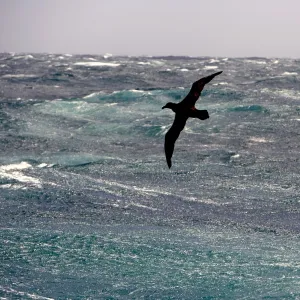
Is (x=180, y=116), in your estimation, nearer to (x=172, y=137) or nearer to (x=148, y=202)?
(x=172, y=137)

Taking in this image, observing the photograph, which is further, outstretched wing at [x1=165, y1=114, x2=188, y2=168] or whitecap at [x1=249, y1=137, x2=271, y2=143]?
whitecap at [x1=249, y1=137, x2=271, y2=143]

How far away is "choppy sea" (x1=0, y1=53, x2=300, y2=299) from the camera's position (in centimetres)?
2886

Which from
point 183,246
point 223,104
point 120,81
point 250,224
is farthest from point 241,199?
point 120,81

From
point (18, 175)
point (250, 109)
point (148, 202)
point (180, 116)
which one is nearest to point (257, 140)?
point (250, 109)

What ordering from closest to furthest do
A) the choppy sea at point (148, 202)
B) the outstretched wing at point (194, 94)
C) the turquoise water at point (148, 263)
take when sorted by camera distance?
1. the outstretched wing at point (194, 94)
2. the turquoise water at point (148, 263)
3. the choppy sea at point (148, 202)

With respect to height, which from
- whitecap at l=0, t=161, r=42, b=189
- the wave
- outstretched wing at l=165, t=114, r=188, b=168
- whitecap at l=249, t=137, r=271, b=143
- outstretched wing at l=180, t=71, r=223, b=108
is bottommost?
whitecap at l=0, t=161, r=42, b=189

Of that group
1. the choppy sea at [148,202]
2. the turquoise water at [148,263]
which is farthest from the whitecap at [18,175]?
the turquoise water at [148,263]

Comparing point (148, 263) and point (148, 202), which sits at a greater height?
point (148, 202)

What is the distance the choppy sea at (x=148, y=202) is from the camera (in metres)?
28.9

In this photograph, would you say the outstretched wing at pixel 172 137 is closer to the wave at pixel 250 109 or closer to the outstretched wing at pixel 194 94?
the outstretched wing at pixel 194 94

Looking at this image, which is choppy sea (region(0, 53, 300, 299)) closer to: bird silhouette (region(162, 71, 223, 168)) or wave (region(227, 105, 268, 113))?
wave (region(227, 105, 268, 113))

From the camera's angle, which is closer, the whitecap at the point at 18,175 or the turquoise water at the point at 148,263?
the turquoise water at the point at 148,263

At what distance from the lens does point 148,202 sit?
3869cm

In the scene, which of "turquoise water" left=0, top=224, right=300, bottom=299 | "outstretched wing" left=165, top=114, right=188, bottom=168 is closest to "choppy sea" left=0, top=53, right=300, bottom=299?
"turquoise water" left=0, top=224, right=300, bottom=299
